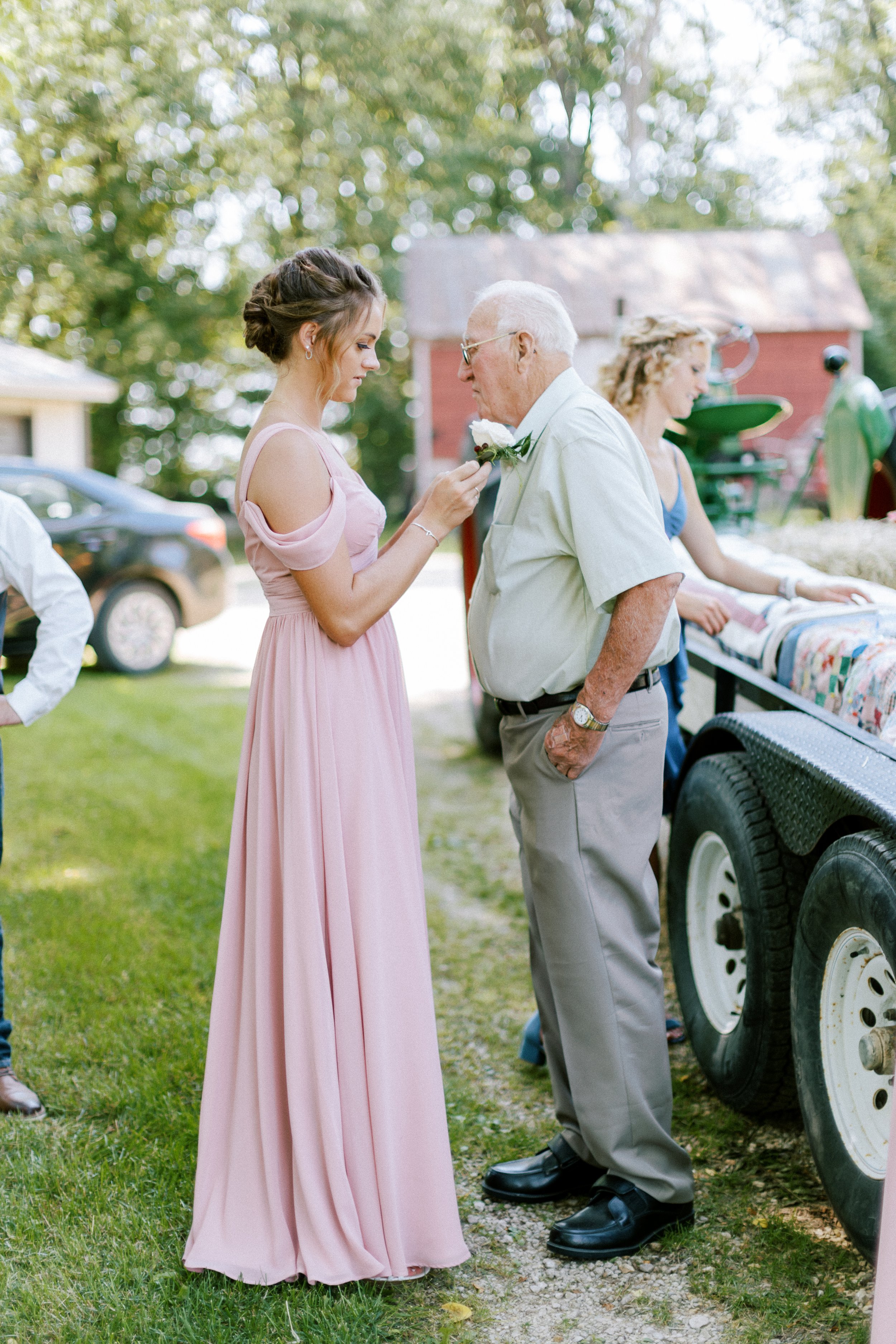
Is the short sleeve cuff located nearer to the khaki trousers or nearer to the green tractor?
the khaki trousers

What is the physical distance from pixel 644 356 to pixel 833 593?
→ 2.91 feet

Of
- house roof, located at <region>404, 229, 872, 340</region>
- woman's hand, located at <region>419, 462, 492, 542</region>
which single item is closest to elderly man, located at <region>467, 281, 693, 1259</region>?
woman's hand, located at <region>419, 462, 492, 542</region>

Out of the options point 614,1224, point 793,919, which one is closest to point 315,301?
point 793,919

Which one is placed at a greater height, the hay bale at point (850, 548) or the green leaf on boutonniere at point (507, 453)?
the green leaf on boutonniere at point (507, 453)

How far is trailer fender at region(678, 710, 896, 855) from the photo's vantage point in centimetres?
238

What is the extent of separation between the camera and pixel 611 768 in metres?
2.61

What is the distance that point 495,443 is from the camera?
2443mm

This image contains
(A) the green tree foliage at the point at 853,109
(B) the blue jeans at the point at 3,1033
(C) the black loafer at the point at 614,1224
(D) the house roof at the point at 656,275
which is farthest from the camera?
(A) the green tree foliage at the point at 853,109

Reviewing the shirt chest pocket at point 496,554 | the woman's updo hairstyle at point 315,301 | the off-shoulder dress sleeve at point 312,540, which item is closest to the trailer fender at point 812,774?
the shirt chest pocket at point 496,554

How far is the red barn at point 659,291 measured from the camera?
2152cm

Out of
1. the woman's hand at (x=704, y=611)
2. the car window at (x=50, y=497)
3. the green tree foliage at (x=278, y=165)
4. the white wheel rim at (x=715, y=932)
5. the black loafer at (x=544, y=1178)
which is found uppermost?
the green tree foliage at (x=278, y=165)

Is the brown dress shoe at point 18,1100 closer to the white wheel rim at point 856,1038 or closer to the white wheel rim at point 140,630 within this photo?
the white wheel rim at point 856,1038

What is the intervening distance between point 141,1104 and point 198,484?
2675 centimetres

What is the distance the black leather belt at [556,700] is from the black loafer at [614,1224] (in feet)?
3.56
